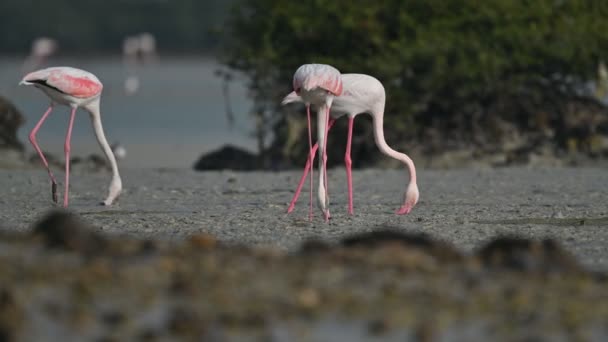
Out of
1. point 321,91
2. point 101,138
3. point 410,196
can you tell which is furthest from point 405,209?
point 101,138

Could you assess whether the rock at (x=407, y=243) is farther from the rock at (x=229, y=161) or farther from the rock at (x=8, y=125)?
the rock at (x=229, y=161)

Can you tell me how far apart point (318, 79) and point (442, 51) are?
27.1 feet

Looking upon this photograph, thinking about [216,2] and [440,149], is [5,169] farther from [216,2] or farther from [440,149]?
[216,2]

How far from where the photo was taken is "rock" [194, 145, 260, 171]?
18841mm

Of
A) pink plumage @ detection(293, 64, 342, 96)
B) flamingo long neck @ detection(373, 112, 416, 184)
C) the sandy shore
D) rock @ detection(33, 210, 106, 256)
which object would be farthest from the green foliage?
rock @ detection(33, 210, 106, 256)

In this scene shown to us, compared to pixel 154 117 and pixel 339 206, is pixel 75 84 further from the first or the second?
pixel 154 117

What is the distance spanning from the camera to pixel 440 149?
59.1 ft

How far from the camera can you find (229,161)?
19031 millimetres

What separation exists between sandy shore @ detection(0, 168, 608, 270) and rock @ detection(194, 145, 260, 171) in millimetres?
2368

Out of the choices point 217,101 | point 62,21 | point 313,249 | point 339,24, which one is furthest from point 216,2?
point 313,249

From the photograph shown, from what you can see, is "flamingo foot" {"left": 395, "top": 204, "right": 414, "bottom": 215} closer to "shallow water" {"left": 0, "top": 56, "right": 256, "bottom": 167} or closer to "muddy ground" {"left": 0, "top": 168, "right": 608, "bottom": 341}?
"muddy ground" {"left": 0, "top": 168, "right": 608, "bottom": 341}

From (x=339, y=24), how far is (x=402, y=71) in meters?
1.13

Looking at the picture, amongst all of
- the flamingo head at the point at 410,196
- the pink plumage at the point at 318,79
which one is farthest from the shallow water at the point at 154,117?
the pink plumage at the point at 318,79

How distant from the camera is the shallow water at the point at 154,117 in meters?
25.7
